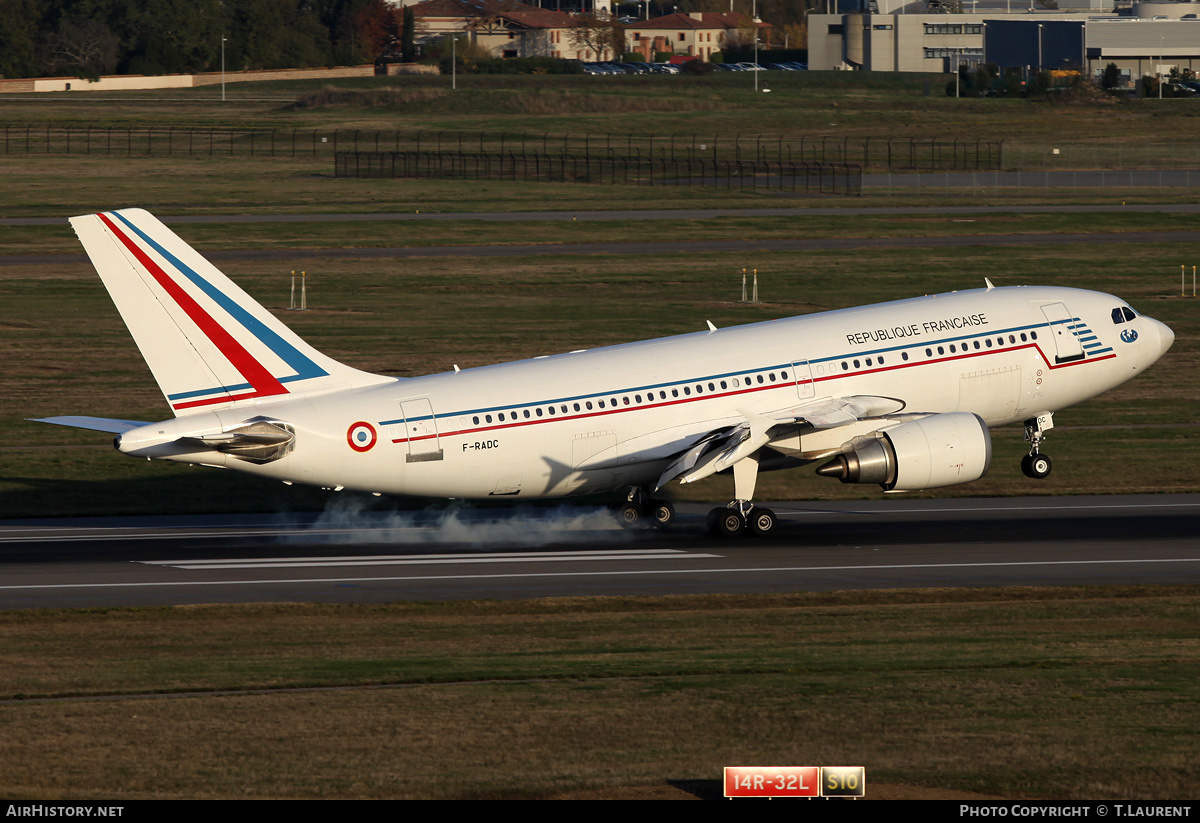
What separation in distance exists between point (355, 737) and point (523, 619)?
26.6 ft

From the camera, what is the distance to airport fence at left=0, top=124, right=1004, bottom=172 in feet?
462

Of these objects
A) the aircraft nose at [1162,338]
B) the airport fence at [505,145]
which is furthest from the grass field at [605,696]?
the airport fence at [505,145]

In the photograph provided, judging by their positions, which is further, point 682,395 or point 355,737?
point 682,395

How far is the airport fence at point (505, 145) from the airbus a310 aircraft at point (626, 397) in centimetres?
9538

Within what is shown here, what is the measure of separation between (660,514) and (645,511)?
0.51 meters

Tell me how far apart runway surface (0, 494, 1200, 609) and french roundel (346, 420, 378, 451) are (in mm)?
2646

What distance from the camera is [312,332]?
64438 millimetres

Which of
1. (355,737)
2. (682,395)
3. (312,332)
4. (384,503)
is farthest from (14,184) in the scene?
(355,737)

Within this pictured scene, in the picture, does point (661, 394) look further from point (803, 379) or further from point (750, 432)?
point (803, 379)

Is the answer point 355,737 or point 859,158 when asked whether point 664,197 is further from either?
point 355,737

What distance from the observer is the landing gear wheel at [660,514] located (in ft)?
127

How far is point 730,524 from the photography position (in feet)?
121

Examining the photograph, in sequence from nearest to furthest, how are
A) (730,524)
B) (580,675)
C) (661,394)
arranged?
1. (580,675)
2. (661,394)
3. (730,524)

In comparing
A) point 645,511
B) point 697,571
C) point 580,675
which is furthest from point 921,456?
point 580,675
